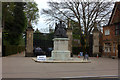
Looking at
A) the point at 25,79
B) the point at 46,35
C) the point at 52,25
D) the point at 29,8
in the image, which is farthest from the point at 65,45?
the point at 29,8

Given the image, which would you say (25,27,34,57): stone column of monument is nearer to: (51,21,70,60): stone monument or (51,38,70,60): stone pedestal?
(51,21,70,60): stone monument

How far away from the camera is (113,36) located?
3416 cm

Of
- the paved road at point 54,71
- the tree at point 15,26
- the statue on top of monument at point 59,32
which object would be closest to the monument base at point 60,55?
the statue on top of monument at point 59,32

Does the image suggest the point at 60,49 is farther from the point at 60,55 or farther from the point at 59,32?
the point at 59,32

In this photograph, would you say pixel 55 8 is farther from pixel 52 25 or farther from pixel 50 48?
pixel 50 48

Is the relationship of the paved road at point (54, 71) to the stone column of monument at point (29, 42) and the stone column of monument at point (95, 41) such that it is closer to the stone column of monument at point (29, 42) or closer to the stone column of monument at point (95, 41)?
the stone column of monument at point (29, 42)

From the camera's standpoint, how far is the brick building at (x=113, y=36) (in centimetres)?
3316

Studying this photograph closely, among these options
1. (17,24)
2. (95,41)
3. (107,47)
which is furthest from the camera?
(17,24)

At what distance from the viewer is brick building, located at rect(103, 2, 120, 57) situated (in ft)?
109

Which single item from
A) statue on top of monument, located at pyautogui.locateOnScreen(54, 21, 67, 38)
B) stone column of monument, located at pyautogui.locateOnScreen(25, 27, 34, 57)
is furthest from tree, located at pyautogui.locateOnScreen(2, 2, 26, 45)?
statue on top of monument, located at pyautogui.locateOnScreen(54, 21, 67, 38)

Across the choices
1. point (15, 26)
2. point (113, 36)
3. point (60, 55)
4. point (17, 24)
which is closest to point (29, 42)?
point (60, 55)

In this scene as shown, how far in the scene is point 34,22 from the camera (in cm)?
6038

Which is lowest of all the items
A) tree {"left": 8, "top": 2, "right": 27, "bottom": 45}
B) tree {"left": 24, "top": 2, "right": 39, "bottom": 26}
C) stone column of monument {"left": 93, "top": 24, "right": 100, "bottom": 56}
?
stone column of monument {"left": 93, "top": 24, "right": 100, "bottom": 56}

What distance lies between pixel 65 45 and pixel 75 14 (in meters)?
18.6
